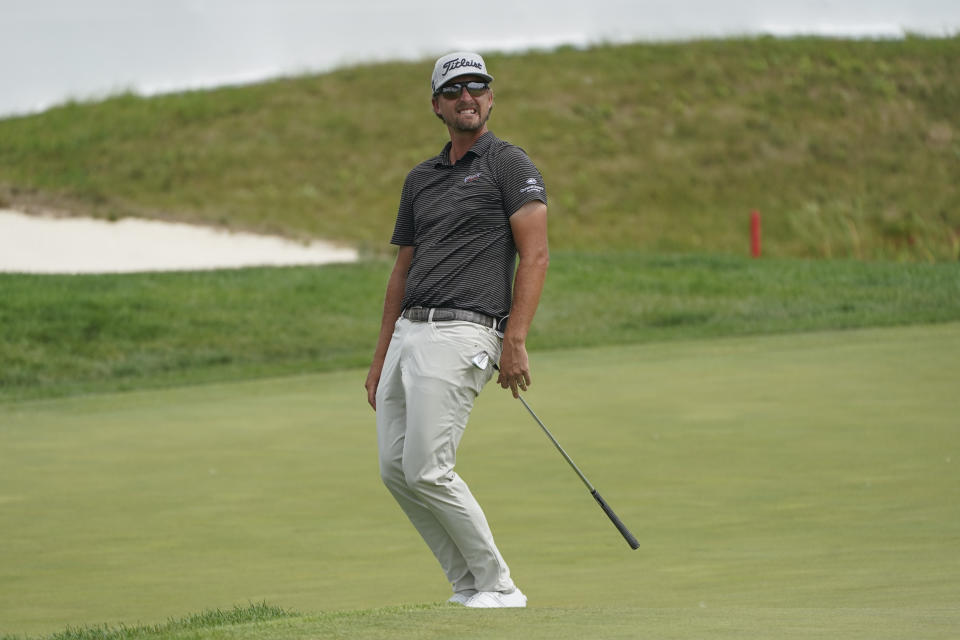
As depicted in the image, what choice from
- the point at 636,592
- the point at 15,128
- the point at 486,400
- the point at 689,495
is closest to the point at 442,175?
the point at 636,592

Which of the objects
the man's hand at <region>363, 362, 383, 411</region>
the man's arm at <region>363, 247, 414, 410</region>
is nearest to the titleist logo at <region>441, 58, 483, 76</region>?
the man's arm at <region>363, 247, 414, 410</region>

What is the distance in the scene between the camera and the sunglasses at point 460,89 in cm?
484

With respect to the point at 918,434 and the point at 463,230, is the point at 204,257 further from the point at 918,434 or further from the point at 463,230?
the point at 463,230

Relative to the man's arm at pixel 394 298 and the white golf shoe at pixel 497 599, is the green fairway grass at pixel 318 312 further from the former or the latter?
the white golf shoe at pixel 497 599

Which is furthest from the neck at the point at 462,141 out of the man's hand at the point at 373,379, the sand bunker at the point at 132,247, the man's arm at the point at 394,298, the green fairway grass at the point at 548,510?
the sand bunker at the point at 132,247

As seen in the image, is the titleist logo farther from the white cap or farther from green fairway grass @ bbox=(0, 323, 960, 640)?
green fairway grass @ bbox=(0, 323, 960, 640)

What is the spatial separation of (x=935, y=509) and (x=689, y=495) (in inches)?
41.6

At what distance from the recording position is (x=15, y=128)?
140ft

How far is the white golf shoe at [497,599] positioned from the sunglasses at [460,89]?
4.93ft

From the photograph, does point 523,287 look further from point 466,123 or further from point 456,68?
point 456,68

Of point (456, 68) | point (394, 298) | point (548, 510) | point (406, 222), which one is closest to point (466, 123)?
point (456, 68)

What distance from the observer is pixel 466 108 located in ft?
16.0

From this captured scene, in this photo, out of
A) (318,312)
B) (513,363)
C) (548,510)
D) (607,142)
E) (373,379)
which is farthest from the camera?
(607,142)

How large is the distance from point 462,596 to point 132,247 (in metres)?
21.7
